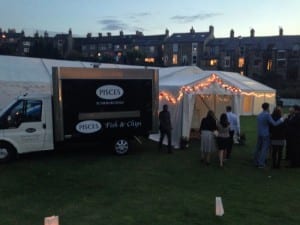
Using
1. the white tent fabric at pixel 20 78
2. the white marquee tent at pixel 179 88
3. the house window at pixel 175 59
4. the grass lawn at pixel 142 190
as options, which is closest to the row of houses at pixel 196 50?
the house window at pixel 175 59

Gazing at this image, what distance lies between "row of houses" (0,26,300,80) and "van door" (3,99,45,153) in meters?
61.1

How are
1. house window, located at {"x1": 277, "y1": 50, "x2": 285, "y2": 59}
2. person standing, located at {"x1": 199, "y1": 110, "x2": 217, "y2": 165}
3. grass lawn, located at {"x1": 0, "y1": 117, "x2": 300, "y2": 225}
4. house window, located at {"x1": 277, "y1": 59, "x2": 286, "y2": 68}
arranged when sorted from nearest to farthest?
1. grass lawn, located at {"x1": 0, "y1": 117, "x2": 300, "y2": 225}
2. person standing, located at {"x1": 199, "y1": 110, "x2": 217, "y2": 165}
3. house window, located at {"x1": 277, "y1": 59, "x2": 286, "y2": 68}
4. house window, located at {"x1": 277, "y1": 50, "x2": 285, "y2": 59}

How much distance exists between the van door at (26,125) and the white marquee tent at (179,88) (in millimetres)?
5894

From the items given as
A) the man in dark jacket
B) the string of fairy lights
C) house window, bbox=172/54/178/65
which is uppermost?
house window, bbox=172/54/178/65

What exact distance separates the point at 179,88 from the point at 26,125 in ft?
21.9

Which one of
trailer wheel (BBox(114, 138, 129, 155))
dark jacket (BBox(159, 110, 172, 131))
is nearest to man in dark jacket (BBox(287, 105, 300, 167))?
dark jacket (BBox(159, 110, 172, 131))

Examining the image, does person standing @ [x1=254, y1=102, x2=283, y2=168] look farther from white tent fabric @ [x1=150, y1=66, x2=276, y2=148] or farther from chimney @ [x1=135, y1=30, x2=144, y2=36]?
chimney @ [x1=135, y1=30, x2=144, y2=36]

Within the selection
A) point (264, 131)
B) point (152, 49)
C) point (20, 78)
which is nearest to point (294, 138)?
point (264, 131)

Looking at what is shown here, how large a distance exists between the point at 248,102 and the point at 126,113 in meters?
21.3

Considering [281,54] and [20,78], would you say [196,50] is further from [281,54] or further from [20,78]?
[20,78]

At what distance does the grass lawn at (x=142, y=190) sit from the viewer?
7570mm

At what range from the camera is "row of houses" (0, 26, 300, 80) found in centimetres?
8238

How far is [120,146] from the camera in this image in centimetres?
1391

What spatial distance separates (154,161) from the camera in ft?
43.2
